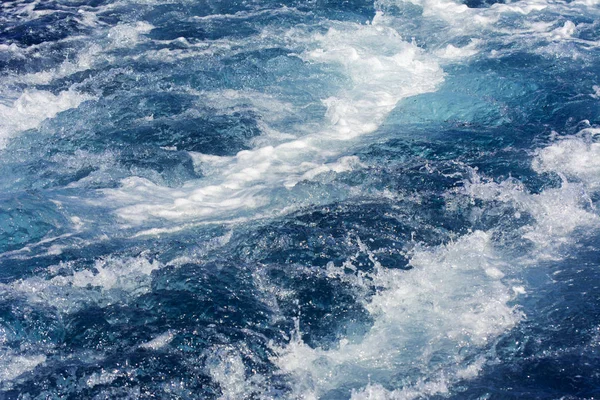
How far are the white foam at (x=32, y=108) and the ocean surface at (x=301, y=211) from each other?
4 centimetres

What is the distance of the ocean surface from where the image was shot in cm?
371

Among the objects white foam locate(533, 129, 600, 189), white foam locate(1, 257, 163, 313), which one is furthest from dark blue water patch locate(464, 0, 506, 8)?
white foam locate(1, 257, 163, 313)

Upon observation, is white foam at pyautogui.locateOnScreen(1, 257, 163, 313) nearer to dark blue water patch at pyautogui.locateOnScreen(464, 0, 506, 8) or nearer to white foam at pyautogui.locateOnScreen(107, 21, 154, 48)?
white foam at pyautogui.locateOnScreen(107, 21, 154, 48)

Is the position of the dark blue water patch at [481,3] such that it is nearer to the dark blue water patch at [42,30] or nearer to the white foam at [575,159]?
the white foam at [575,159]

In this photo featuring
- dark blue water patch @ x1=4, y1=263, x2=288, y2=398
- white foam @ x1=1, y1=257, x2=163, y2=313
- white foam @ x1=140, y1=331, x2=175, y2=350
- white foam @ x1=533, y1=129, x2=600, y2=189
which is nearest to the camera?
dark blue water patch @ x1=4, y1=263, x2=288, y2=398

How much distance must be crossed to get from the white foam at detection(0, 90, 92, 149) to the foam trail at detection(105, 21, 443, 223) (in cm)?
201

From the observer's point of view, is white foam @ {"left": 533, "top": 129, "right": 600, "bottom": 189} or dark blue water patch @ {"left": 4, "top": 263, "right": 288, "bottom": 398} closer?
dark blue water patch @ {"left": 4, "top": 263, "right": 288, "bottom": 398}

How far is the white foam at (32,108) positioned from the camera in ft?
22.3

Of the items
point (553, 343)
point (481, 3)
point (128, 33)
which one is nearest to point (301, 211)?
point (553, 343)

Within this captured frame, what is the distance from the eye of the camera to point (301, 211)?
534 centimetres

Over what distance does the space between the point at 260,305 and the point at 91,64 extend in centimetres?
592

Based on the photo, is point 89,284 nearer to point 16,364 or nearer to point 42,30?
point 16,364

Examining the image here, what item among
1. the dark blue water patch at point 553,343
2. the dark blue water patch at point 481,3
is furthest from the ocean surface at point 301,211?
the dark blue water patch at point 481,3

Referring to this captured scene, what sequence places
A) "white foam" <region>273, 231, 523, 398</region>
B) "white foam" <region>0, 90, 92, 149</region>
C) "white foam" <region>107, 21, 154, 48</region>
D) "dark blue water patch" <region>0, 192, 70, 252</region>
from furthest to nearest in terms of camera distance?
"white foam" <region>107, 21, 154, 48</region>, "white foam" <region>0, 90, 92, 149</region>, "dark blue water patch" <region>0, 192, 70, 252</region>, "white foam" <region>273, 231, 523, 398</region>
